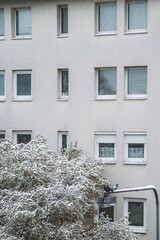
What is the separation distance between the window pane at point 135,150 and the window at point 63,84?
3.26m

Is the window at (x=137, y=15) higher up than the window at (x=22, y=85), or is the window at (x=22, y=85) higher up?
the window at (x=137, y=15)

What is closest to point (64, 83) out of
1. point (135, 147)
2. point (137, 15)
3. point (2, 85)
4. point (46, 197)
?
point (2, 85)

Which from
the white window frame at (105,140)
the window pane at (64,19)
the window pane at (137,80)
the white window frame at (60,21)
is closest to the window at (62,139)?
the white window frame at (105,140)

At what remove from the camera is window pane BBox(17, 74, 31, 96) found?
87.2ft

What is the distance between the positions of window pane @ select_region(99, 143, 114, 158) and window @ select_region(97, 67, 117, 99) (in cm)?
184

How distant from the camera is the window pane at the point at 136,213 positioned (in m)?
25.4

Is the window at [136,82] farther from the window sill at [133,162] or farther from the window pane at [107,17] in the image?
the window sill at [133,162]

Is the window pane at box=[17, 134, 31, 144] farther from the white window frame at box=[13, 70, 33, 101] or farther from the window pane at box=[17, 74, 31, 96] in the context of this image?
the window pane at box=[17, 74, 31, 96]

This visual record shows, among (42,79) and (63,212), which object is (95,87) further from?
(63,212)

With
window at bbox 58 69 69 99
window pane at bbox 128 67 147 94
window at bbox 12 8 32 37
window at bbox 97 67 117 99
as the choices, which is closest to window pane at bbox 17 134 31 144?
window at bbox 58 69 69 99

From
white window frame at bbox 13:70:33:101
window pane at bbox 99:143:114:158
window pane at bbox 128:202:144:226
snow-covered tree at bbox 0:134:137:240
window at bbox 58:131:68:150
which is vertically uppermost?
white window frame at bbox 13:70:33:101

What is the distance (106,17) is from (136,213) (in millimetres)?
7571

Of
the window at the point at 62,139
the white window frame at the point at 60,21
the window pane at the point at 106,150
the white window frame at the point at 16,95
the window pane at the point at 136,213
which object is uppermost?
the white window frame at the point at 60,21

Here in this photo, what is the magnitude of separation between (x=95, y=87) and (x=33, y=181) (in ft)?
20.4
